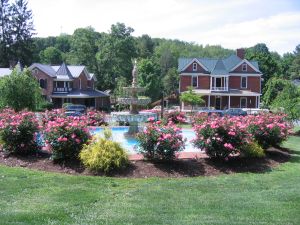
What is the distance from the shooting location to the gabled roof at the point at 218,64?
187 ft

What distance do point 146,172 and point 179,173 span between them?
960 millimetres

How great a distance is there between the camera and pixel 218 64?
190 feet

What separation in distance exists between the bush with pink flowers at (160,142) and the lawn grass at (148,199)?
1.30 m

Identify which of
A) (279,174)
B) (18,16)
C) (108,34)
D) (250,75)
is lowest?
(279,174)

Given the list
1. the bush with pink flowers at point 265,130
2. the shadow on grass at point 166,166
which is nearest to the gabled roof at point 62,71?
the bush with pink flowers at point 265,130

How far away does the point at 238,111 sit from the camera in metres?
44.7

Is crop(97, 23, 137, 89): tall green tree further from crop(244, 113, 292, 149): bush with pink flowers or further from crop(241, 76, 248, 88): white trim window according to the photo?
crop(244, 113, 292, 149): bush with pink flowers

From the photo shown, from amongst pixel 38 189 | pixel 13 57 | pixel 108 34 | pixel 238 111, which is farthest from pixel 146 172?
pixel 13 57

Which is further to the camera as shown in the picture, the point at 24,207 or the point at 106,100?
the point at 106,100

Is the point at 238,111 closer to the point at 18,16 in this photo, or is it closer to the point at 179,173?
the point at 179,173

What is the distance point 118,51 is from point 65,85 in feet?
41.6

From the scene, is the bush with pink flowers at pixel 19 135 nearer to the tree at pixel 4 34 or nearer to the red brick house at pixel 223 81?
the red brick house at pixel 223 81

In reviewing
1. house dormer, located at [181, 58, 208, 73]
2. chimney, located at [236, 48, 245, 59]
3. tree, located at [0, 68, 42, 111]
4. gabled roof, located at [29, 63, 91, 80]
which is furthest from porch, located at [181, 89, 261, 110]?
tree, located at [0, 68, 42, 111]

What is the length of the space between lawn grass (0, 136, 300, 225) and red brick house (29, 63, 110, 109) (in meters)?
46.3
